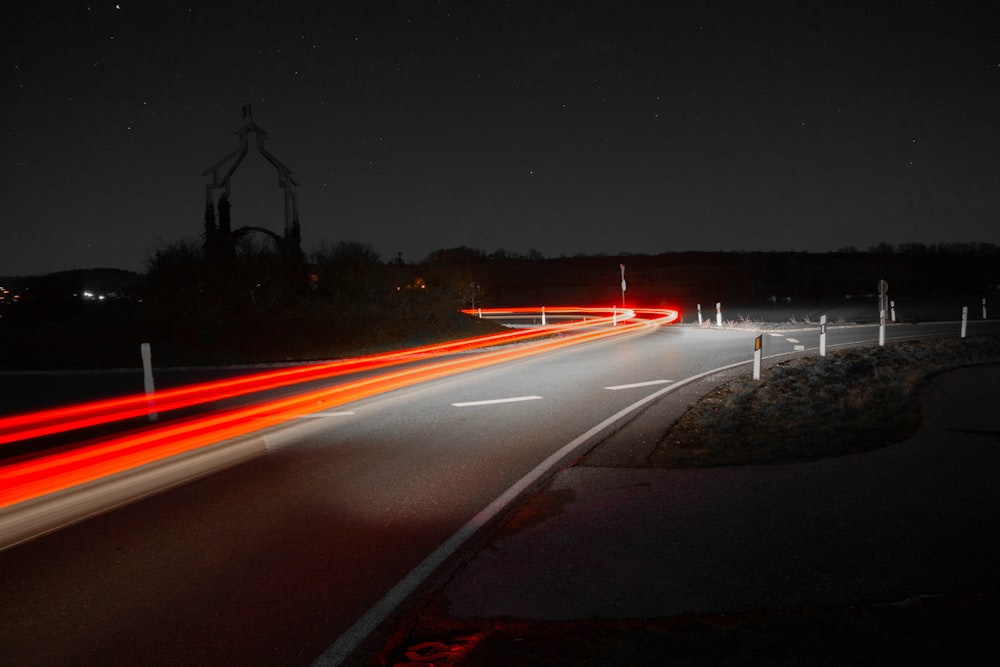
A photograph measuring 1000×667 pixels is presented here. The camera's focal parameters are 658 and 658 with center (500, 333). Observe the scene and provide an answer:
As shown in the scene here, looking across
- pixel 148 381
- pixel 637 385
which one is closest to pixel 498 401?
pixel 637 385

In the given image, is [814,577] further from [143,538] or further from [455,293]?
[455,293]

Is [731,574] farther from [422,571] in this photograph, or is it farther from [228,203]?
[228,203]

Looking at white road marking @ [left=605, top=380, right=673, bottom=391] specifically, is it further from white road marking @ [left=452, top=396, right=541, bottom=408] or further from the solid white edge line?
the solid white edge line

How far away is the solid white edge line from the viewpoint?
136 inches

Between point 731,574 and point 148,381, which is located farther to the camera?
point 148,381

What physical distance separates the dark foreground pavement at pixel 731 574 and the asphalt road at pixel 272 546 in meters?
0.57

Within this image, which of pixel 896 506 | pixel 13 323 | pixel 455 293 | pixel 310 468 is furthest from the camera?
pixel 455 293

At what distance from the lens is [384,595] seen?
404 cm

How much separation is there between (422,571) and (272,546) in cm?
134

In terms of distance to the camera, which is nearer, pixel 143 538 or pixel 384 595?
pixel 384 595

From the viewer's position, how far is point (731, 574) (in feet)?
13.5

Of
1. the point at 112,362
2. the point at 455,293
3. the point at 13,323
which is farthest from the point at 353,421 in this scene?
the point at 13,323

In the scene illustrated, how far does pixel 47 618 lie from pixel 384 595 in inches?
79.0

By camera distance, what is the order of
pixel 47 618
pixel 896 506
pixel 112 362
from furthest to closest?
pixel 112 362
pixel 896 506
pixel 47 618
